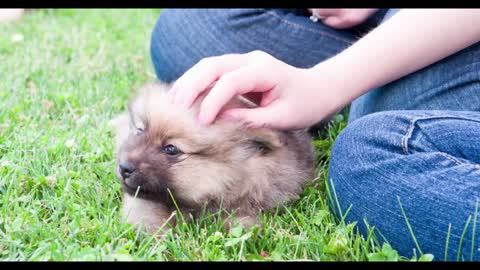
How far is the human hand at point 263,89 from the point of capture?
1.71 meters

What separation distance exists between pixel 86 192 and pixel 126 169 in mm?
307

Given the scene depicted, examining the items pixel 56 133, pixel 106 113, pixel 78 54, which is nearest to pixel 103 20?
pixel 78 54

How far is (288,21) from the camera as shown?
2.66 meters

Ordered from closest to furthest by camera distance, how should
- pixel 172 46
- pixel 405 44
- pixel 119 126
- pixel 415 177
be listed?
pixel 415 177, pixel 405 44, pixel 119 126, pixel 172 46

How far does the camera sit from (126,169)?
1.75 meters

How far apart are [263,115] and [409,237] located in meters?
0.58

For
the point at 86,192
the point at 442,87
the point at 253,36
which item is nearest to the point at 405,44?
the point at 442,87

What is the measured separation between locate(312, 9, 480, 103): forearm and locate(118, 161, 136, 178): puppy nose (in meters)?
0.70

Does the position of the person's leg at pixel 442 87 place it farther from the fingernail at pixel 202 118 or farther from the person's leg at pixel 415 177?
the fingernail at pixel 202 118

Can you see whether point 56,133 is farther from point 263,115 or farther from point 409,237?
point 409,237

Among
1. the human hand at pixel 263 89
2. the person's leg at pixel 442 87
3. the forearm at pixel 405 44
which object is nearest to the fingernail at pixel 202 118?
the human hand at pixel 263 89

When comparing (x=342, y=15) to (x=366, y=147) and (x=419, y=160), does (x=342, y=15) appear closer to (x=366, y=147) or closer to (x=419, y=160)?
(x=366, y=147)

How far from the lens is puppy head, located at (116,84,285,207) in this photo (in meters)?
1.76

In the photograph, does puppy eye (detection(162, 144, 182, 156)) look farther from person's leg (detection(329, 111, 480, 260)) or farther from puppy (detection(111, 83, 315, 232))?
person's leg (detection(329, 111, 480, 260))
